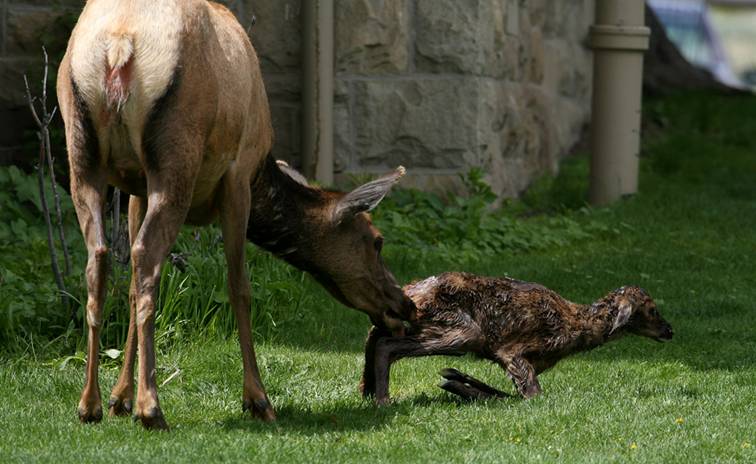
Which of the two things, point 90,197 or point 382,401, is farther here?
point 382,401

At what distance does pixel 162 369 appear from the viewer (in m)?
7.13

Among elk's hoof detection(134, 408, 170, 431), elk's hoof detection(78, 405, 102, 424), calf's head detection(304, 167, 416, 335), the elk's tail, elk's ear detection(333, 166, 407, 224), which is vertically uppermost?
the elk's tail

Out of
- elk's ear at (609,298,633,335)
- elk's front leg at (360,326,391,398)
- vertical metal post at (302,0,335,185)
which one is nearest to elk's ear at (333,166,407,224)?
elk's front leg at (360,326,391,398)

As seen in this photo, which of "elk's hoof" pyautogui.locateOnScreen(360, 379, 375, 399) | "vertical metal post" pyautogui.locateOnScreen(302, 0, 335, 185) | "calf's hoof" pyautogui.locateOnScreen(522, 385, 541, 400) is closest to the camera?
"calf's hoof" pyautogui.locateOnScreen(522, 385, 541, 400)

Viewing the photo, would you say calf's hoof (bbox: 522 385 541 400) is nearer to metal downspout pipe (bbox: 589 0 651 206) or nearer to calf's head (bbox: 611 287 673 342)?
calf's head (bbox: 611 287 673 342)

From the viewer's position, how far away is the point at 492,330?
268 inches

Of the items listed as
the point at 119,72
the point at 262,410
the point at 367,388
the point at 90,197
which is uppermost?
the point at 119,72

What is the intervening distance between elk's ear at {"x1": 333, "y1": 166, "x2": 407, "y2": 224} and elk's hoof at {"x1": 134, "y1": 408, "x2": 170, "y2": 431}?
146 cm

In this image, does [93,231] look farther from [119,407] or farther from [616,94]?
[616,94]

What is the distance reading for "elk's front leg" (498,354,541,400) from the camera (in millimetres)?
6641

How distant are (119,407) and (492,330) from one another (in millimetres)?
1881

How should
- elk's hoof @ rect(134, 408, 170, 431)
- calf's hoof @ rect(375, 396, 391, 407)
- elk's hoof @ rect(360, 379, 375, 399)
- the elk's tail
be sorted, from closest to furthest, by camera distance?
the elk's tail → elk's hoof @ rect(134, 408, 170, 431) → calf's hoof @ rect(375, 396, 391, 407) → elk's hoof @ rect(360, 379, 375, 399)

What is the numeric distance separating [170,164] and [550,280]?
14.7 ft

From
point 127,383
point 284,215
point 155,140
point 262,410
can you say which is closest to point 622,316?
point 284,215
